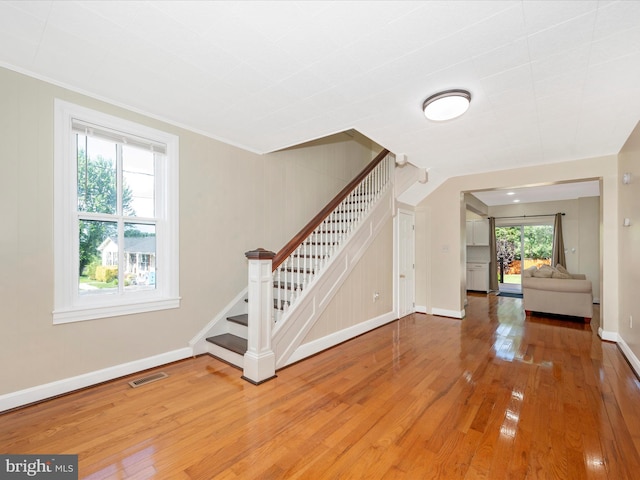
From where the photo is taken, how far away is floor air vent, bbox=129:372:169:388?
264 cm

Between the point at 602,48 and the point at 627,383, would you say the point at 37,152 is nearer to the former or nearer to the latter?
the point at 602,48

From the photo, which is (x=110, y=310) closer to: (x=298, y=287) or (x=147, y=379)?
(x=147, y=379)

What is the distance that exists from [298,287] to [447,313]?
10.9 ft

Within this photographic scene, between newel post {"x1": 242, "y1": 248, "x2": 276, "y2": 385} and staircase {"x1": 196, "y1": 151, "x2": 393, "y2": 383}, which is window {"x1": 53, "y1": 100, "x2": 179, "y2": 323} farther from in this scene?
newel post {"x1": 242, "y1": 248, "x2": 276, "y2": 385}

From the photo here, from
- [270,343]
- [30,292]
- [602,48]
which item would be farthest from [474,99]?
[30,292]

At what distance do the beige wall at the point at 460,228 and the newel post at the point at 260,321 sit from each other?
12.2 ft

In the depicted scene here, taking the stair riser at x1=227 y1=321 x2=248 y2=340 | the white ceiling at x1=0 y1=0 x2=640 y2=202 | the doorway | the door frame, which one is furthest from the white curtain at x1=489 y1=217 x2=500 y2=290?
the stair riser at x1=227 y1=321 x2=248 y2=340

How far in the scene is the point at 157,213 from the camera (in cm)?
309

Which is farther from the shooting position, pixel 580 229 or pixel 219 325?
pixel 580 229

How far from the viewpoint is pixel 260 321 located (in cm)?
Result: 277

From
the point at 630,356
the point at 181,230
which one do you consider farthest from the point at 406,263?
the point at 181,230

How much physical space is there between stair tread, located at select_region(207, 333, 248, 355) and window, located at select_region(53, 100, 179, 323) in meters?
0.61

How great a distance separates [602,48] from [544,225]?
27.1 feet

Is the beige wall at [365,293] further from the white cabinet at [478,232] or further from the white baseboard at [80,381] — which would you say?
the white cabinet at [478,232]
